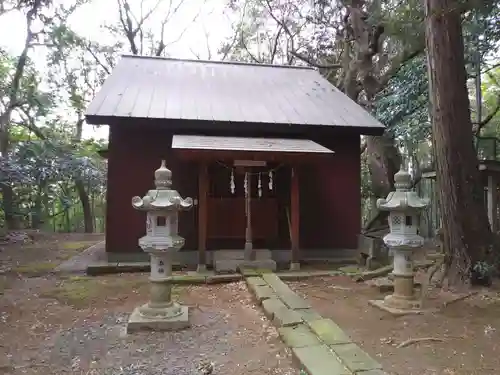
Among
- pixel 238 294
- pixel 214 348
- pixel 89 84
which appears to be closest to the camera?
pixel 214 348

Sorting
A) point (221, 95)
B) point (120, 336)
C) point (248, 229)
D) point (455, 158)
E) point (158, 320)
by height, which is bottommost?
point (120, 336)

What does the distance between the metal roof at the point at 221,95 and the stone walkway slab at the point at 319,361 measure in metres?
5.12

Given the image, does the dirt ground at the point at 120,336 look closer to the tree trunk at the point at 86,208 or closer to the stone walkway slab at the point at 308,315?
the stone walkway slab at the point at 308,315

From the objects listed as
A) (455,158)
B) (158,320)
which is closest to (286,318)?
(158,320)

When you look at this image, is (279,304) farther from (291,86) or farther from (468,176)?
(291,86)

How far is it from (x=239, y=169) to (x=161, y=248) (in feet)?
11.8

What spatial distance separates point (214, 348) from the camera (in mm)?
3881

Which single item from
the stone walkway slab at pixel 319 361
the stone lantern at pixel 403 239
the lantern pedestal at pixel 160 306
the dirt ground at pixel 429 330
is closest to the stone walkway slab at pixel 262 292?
the dirt ground at pixel 429 330

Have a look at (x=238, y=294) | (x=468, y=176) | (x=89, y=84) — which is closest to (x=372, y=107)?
(x=468, y=176)

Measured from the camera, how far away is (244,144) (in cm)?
720

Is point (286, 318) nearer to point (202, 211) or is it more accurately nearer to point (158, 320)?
point (158, 320)

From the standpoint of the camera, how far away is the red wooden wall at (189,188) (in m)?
7.88

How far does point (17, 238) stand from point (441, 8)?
37.5ft

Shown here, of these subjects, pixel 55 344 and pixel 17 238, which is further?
pixel 17 238
